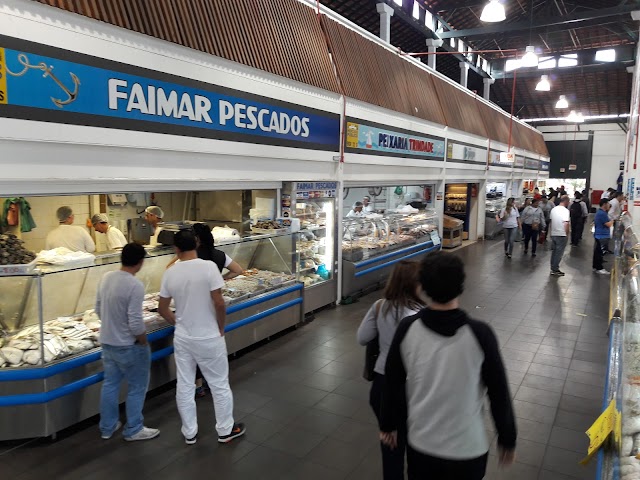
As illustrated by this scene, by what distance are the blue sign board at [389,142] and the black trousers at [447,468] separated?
685cm

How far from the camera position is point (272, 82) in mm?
6645

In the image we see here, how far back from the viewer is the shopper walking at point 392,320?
9.42ft

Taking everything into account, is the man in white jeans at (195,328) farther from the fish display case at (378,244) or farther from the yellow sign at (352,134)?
the yellow sign at (352,134)

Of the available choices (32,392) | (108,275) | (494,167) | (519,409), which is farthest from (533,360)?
(494,167)

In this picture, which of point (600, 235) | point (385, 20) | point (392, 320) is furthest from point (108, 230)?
point (600, 235)

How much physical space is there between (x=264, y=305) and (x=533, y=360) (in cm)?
338

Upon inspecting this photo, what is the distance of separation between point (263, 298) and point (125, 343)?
246cm

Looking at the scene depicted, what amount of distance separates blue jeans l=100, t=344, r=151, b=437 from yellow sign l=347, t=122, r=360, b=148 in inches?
219

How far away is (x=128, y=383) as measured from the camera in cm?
388

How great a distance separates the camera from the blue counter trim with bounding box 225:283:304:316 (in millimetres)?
5598

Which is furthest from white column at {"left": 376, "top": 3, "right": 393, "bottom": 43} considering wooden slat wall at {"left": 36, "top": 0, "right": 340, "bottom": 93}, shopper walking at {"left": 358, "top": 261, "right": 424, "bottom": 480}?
shopper walking at {"left": 358, "top": 261, "right": 424, "bottom": 480}

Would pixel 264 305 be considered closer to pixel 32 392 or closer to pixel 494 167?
pixel 32 392

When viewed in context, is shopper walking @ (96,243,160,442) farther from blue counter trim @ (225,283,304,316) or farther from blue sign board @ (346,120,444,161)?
blue sign board @ (346,120,444,161)

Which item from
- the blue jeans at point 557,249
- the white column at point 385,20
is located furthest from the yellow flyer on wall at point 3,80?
the blue jeans at point 557,249
